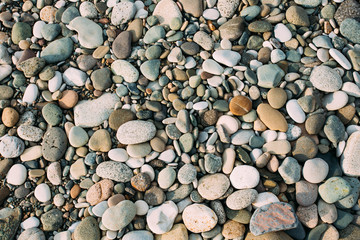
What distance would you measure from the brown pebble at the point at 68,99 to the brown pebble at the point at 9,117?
0.29 m

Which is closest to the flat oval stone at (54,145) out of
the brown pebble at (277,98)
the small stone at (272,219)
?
the small stone at (272,219)

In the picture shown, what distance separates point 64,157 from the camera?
1.97 m

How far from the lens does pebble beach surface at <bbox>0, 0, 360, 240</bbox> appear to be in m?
1.79

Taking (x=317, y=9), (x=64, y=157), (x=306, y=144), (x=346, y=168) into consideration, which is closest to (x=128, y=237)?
(x=64, y=157)

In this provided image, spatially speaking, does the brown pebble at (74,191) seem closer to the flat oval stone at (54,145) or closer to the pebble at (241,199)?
the flat oval stone at (54,145)

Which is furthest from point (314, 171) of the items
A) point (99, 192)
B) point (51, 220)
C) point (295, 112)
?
point (51, 220)

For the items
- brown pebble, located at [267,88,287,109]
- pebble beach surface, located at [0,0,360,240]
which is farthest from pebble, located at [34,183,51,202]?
brown pebble, located at [267,88,287,109]

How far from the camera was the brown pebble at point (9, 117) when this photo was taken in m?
1.97

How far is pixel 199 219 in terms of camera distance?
174 centimetres

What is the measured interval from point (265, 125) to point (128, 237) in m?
1.10

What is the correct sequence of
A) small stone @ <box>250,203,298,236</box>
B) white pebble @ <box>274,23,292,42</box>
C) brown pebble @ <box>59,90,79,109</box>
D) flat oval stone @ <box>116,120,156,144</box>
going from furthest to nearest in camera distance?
white pebble @ <box>274,23,292,42</box>, brown pebble @ <box>59,90,79,109</box>, flat oval stone @ <box>116,120,156,144</box>, small stone @ <box>250,203,298,236</box>

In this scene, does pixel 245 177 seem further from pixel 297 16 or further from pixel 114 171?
pixel 297 16

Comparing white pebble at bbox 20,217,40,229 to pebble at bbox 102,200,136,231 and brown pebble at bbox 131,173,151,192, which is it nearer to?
pebble at bbox 102,200,136,231

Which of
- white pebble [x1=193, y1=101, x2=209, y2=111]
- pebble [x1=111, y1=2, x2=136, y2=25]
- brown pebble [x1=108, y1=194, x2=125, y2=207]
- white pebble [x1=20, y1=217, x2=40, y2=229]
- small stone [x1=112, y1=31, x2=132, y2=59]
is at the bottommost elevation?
white pebble [x1=20, y1=217, x2=40, y2=229]
